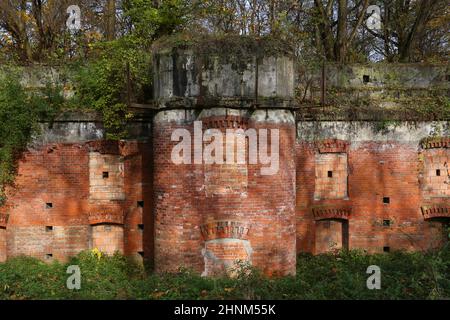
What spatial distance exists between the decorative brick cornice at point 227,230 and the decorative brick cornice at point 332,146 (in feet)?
11.5

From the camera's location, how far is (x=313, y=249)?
11000 mm

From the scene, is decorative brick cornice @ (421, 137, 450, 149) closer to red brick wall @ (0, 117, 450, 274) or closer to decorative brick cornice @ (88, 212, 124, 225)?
red brick wall @ (0, 117, 450, 274)

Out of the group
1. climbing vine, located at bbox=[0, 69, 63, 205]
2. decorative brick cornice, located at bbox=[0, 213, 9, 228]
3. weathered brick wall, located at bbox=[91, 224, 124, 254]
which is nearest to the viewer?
climbing vine, located at bbox=[0, 69, 63, 205]

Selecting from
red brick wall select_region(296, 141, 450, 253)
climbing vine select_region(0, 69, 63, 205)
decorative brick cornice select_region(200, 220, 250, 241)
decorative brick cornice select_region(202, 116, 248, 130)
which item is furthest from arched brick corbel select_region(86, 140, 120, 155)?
red brick wall select_region(296, 141, 450, 253)

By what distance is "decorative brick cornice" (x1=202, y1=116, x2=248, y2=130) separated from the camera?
28.7ft

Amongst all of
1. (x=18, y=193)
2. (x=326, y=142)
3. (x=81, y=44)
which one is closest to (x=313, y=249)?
(x=326, y=142)

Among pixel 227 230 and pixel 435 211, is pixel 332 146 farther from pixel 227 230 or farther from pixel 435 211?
pixel 227 230

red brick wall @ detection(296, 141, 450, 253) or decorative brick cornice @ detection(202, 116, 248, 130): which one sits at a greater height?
decorative brick cornice @ detection(202, 116, 248, 130)

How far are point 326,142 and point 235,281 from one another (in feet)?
15.6

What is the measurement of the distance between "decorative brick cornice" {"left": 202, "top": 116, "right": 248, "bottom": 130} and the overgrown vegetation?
9.73 ft

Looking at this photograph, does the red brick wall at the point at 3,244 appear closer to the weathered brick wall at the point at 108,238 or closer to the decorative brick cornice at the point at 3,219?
the decorative brick cornice at the point at 3,219

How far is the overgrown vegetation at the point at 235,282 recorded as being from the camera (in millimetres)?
7648

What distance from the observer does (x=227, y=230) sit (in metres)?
8.70
